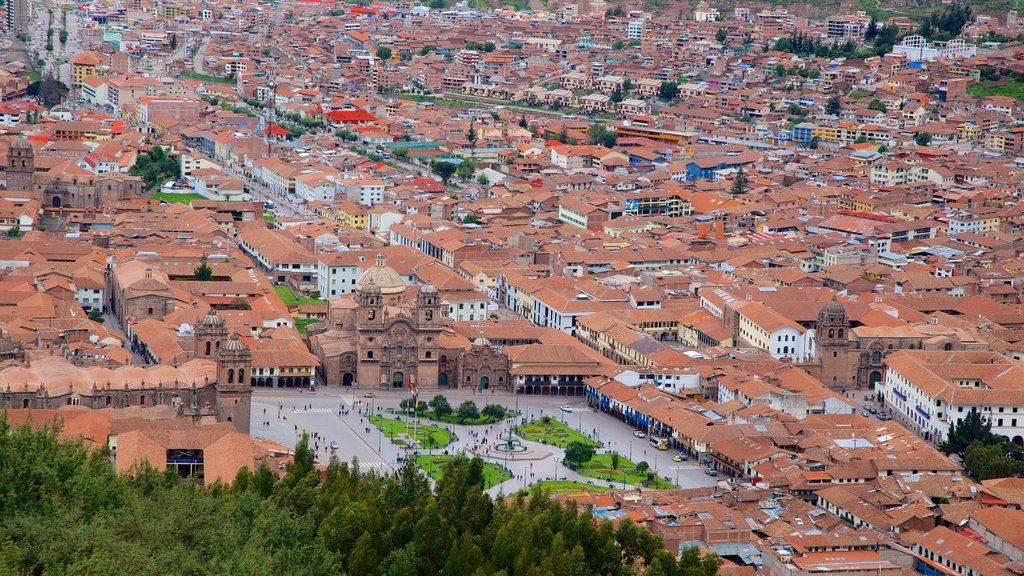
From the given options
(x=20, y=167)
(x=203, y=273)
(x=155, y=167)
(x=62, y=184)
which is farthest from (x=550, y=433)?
(x=155, y=167)

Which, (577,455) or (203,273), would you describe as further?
(203,273)

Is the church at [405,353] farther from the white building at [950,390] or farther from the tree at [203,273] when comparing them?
the white building at [950,390]

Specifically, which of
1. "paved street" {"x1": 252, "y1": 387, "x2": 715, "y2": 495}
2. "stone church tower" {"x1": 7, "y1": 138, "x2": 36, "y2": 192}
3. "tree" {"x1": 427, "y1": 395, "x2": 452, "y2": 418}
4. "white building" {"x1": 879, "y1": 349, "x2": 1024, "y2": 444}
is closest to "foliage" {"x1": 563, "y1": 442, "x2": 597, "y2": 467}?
"paved street" {"x1": 252, "y1": 387, "x2": 715, "y2": 495}

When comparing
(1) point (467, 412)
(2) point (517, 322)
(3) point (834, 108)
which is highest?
(2) point (517, 322)

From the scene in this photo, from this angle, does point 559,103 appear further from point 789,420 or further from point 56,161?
point 789,420

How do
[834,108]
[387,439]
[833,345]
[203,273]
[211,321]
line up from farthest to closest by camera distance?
1. [834,108]
2. [203,273]
3. [833,345]
4. [387,439]
5. [211,321]

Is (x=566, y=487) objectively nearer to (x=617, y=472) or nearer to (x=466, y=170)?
(x=617, y=472)

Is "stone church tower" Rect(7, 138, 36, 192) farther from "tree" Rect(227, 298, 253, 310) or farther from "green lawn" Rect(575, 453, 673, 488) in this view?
"green lawn" Rect(575, 453, 673, 488)
